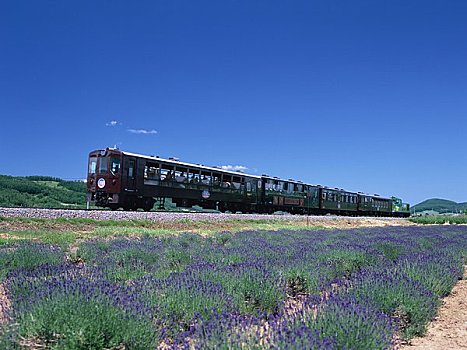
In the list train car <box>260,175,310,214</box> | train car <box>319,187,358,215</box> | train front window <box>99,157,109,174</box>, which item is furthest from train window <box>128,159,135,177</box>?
train car <box>319,187,358,215</box>

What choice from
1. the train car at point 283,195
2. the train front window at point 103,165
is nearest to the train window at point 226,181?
the train car at point 283,195

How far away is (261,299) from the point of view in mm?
4934

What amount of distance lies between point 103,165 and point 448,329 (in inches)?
746

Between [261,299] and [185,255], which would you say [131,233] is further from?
[261,299]

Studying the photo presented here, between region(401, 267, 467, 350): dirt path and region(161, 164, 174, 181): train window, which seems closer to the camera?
region(401, 267, 467, 350): dirt path

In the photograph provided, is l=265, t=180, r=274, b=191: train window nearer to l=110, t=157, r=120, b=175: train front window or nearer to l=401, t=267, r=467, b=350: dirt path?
l=110, t=157, r=120, b=175: train front window

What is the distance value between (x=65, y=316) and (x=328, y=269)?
4.60 metres

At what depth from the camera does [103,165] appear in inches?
852

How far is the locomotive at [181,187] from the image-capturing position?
2137 centimetres

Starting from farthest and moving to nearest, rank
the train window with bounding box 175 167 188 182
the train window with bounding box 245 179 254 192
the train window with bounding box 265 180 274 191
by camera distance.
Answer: the train window with bounding box 265 180 274 191
the train window with bounding box 245 179 254 192
the train window with bounding box 175 167 188 182

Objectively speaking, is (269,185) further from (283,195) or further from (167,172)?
(167,172)

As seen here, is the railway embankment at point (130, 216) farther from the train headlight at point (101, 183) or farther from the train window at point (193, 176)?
the train headlight at point (101, 183)

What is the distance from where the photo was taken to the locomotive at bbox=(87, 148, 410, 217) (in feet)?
70.1

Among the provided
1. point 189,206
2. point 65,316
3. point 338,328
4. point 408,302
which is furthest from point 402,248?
point 189,206
